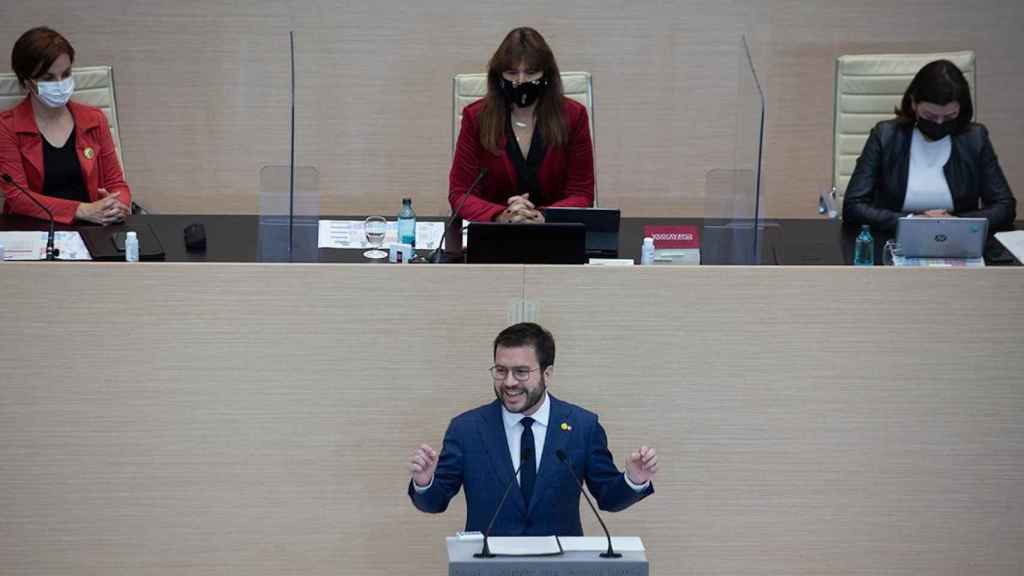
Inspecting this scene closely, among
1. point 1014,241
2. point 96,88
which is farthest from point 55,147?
point 1014,241

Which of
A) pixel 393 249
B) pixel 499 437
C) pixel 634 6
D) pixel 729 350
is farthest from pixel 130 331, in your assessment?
pixel 634 6

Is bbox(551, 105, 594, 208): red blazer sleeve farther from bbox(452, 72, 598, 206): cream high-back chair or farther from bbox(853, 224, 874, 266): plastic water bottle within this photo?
bbox(853, 224, 874, 266): plastic water bottle

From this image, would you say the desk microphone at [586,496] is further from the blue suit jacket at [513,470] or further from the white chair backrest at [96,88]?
the white chair backrest at [96,88]

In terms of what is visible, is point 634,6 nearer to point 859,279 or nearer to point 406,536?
point 859,279

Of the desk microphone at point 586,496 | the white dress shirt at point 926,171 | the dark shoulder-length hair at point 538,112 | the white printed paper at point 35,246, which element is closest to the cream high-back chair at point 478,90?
the dark shoulder-length hair at point 538,112

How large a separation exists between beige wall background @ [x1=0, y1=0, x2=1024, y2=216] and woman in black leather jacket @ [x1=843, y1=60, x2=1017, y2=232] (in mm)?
1522

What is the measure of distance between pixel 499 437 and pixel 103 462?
130 cm

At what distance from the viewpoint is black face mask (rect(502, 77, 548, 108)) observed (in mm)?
4727

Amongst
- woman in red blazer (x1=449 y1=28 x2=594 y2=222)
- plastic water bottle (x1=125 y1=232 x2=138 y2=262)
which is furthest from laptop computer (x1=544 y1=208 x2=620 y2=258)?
plastic water bottle (x1=125 y1=232 x2=138 y2=262)

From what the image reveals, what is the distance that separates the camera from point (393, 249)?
14.4 feet

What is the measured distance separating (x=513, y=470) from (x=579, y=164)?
171cm

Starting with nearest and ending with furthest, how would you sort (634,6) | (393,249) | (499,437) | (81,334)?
(499,437) → (81,334) → (393,249) → (634,6)

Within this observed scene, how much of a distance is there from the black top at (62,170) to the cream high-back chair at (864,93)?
2.98 m

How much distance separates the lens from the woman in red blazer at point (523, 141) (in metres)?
4.71
